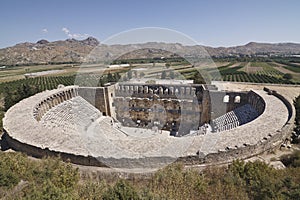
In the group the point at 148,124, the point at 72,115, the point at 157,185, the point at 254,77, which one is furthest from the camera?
the point at 254,77

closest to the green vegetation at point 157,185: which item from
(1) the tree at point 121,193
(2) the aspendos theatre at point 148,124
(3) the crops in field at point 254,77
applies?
(1) the tree at point 121,193

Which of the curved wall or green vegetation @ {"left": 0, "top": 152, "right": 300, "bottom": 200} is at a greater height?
green vegetation @ {"left": 0, "top": 152, "right": 300, "bottom": 200}

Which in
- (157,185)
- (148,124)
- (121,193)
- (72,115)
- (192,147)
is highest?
(121,193)

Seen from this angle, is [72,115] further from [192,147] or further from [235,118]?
[235,118]

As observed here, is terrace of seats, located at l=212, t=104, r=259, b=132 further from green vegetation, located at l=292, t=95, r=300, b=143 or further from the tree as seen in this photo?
the tree

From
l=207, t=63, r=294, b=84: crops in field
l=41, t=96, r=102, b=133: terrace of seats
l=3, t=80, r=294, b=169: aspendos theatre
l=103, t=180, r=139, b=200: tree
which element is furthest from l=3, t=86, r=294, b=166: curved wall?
l=207, t=63, r=294, b=84: crops in field

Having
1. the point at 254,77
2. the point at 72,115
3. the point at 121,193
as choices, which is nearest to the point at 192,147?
the point at 121,193
